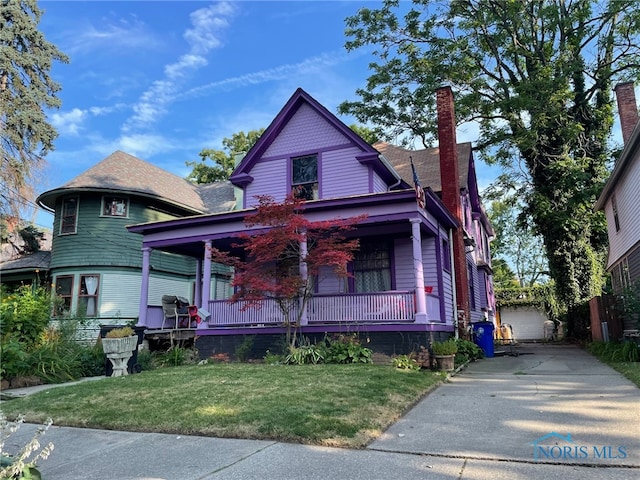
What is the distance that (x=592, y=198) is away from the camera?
64.3ft

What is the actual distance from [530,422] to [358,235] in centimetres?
910

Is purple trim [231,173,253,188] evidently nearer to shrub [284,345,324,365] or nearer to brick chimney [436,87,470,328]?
brick chimney [436,87,470,328]

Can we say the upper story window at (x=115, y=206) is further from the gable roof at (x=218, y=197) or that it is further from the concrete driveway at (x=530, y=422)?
the concrete driveway at (x=530, y=422)

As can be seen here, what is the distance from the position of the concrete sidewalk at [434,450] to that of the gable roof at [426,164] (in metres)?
11.0

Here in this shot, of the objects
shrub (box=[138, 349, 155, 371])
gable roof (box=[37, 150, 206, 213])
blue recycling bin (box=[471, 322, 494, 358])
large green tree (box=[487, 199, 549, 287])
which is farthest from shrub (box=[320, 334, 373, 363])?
large green tree (box=[487, 199, 549, 287])

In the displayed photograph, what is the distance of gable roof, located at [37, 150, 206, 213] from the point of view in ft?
63.4

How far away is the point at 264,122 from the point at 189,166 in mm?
7684

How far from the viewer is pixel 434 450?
182 inches

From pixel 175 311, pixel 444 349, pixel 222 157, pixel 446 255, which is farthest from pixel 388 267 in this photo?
pixel 222 157

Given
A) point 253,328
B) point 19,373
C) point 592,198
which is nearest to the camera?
point 19,373

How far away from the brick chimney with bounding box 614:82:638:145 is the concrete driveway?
13379mm

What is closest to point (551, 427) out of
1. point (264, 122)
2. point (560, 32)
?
point (560, 32)

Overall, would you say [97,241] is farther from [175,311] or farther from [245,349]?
[245,349]

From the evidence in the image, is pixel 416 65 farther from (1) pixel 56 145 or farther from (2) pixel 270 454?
(2) pixel 270 454
